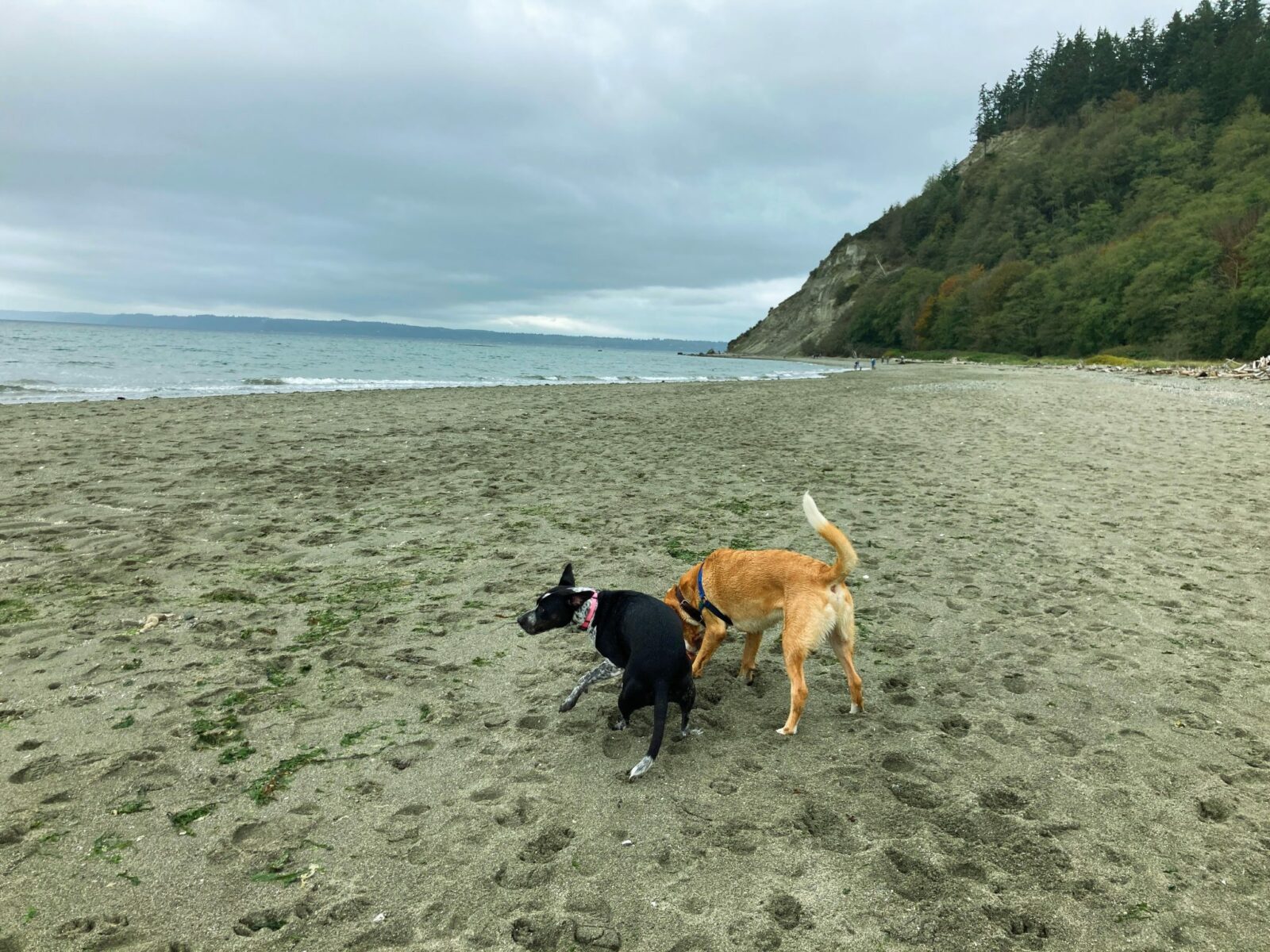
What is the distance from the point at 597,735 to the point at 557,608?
85 centimetres

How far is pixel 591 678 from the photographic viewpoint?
4438 mm

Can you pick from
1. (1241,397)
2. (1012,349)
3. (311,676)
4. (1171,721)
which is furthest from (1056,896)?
(1012,349)

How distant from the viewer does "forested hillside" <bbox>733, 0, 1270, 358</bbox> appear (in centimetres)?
5531

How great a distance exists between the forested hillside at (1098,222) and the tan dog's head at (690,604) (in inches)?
2416

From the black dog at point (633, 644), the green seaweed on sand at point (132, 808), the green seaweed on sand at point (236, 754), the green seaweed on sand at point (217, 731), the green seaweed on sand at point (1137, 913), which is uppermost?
the black dog at point (633, 644)

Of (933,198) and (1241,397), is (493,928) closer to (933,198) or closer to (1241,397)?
(1241,397)

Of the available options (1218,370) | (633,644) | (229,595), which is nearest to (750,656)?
(633,644)

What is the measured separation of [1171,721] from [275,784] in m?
5.13

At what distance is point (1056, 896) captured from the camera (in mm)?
2707

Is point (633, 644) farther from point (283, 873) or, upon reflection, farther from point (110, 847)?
point (110, 847)

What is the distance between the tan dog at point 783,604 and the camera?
4.00 meters

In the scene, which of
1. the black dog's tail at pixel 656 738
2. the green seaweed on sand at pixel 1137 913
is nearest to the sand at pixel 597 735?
the green seaweed on sand at pixel 1137 913

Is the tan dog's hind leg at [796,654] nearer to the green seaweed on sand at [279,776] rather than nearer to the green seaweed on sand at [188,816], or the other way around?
the green seaweed on sand at [279,776]

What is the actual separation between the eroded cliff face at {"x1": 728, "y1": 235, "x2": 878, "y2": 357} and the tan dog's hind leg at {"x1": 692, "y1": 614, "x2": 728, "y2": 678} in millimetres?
125730
